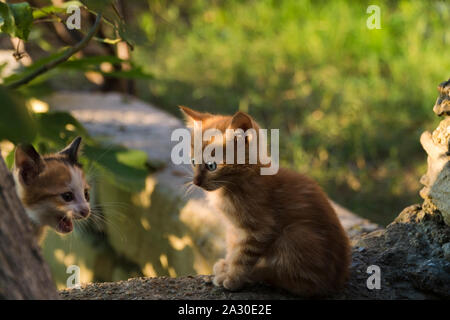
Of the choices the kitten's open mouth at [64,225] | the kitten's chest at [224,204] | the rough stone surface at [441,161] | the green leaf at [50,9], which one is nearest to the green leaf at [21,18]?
the green leaf at [50,9]

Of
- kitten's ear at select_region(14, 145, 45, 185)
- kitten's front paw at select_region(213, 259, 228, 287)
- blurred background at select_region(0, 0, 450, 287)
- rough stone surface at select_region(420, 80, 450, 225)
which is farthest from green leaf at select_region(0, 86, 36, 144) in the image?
rough stone surface at select_region(420, 80, 450, 225)

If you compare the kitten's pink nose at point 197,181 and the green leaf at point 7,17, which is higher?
the green leaf at point 7,17

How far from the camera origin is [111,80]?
4016 millimetres

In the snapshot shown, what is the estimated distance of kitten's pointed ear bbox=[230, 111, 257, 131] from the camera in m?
1.49

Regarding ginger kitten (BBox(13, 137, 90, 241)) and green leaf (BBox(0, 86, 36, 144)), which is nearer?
green leaf (BBox(0, 86, 36, 144))

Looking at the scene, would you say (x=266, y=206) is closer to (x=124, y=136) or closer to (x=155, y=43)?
(x=124, y=136)

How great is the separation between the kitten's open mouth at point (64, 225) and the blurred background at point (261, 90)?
0.58 metres

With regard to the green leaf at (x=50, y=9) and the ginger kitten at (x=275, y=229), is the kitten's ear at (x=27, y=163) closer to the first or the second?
the ginger kitten at (x=275, y=229)

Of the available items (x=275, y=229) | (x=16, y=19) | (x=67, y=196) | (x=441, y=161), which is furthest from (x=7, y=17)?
(x=441, y=161)

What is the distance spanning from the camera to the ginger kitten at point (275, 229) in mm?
1487

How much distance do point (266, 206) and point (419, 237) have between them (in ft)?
1.84

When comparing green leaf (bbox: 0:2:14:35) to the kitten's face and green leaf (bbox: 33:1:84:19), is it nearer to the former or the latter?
green leaf (bbox: 33:1:84:19)

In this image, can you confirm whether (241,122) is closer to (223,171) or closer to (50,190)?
(223,171)

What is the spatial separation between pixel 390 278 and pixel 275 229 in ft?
1.41
